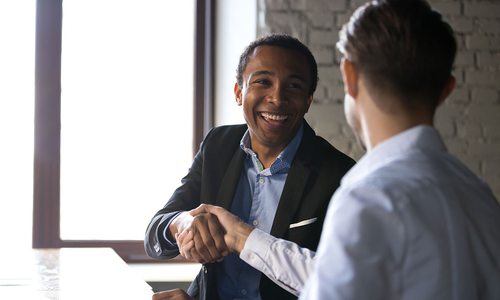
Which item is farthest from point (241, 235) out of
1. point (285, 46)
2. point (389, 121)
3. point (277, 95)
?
point (389, 121)

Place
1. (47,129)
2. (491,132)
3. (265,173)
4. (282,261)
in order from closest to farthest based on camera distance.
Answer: (282,261), (265,173), (491,132), (47,129)

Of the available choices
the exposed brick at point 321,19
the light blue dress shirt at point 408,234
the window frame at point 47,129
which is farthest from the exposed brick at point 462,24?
the light blue dress shirt at point 408,234

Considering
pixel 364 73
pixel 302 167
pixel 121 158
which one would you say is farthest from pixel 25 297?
pixel 121 158

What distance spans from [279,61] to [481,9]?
161 centimetres

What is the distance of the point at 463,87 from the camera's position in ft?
10.4

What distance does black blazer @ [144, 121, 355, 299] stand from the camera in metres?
1.79

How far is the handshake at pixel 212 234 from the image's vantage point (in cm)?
158

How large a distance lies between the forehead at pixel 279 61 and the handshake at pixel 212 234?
1.44 feet

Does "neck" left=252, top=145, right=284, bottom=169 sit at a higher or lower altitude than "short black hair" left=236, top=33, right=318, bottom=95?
lower

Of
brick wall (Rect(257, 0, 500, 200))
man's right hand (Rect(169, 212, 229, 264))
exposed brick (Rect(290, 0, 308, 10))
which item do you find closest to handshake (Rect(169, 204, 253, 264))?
man's right hand (Rect(169, 212, 229, 264))

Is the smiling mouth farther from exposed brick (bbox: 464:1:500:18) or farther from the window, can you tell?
the window

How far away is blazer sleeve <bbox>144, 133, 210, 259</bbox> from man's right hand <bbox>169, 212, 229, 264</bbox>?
21 cm

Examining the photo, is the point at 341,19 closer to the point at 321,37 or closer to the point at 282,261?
the point at 321,37

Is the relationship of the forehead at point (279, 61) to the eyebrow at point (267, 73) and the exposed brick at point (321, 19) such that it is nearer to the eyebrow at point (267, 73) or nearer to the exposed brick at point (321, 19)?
the eyebrow at point (267, 73)
